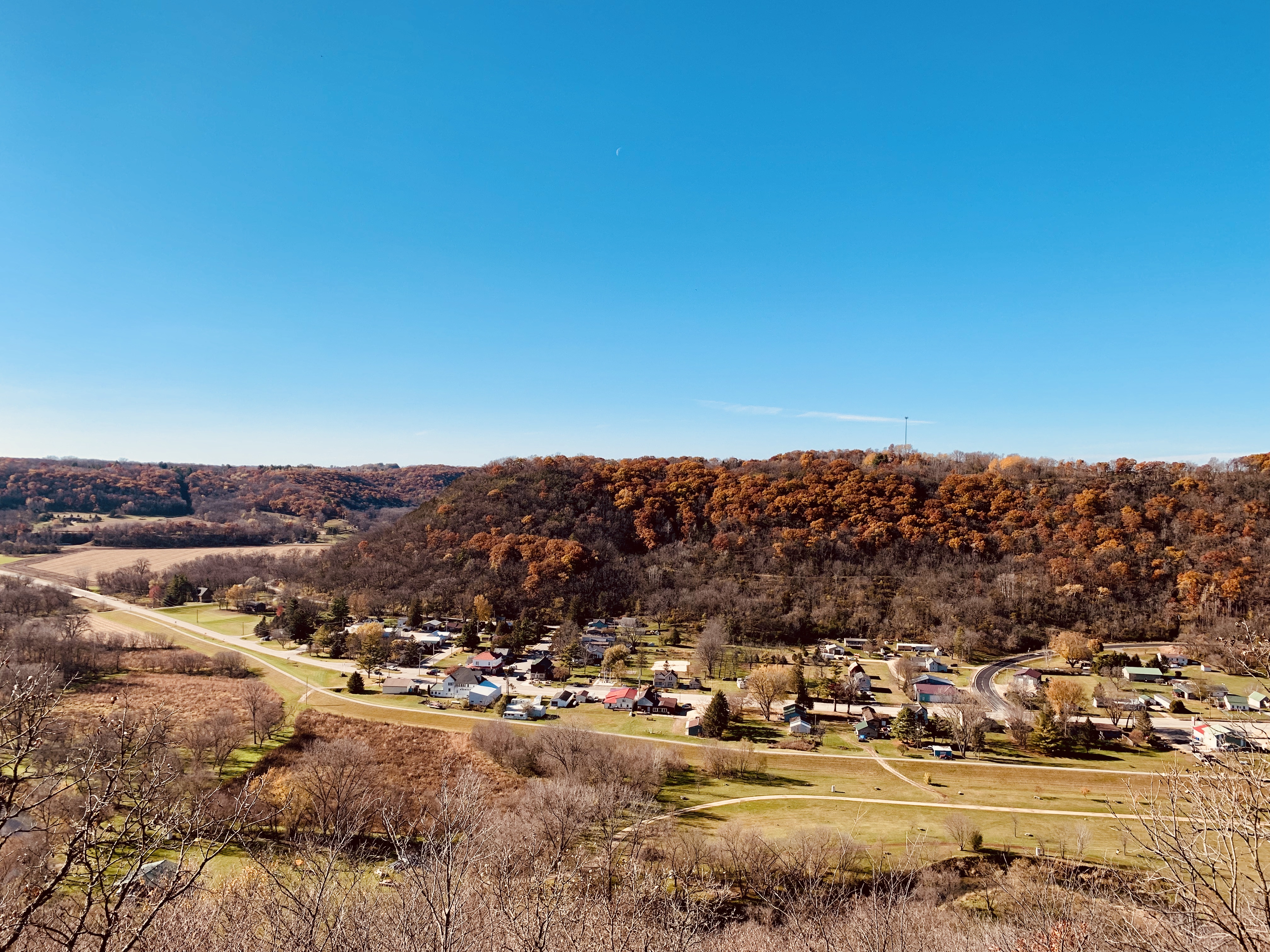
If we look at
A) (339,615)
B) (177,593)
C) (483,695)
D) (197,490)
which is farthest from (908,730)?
(197,490)

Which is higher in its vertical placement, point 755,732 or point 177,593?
point 755,732

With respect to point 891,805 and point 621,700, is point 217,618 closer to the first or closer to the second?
point 621,700

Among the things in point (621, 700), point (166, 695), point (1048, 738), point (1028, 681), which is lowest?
point (166, 695)

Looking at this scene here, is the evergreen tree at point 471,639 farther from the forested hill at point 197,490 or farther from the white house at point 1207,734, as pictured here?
the forested hill at point 197,490

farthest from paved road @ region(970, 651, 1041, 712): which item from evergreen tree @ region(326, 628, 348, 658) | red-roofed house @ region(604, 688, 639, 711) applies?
evergreen tree @ region(326, 628, 348, 658)

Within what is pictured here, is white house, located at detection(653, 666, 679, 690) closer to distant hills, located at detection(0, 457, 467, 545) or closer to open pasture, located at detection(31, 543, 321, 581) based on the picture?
open pasture, located at detection(31, 543, 321, 581)

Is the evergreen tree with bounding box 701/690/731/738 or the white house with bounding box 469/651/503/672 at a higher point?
the evergreen tree with bounding box 701/690/731/738
